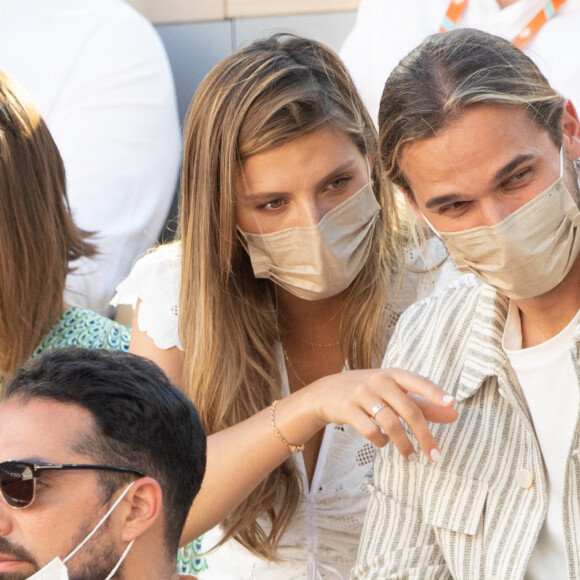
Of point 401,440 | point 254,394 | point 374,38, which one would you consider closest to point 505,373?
point 401,440

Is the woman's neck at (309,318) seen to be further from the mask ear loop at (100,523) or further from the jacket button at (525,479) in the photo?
the mask ear loop at (100,523)

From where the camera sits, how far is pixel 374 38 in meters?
3.91

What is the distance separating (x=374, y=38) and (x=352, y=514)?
1.83m

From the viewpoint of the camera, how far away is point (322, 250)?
8.38ft

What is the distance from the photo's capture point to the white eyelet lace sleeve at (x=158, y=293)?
2867 millimetres

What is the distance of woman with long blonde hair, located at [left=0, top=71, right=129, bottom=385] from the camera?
3.16 meters

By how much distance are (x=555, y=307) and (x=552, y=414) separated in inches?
8.3

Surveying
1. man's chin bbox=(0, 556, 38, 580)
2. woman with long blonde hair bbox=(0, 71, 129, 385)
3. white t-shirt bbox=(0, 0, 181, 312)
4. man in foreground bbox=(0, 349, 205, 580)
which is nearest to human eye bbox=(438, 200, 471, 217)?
man in foreground bbox=(0, 349, 205, 580)

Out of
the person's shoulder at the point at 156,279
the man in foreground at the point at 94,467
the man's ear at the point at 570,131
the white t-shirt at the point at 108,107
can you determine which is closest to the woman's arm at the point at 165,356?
the person's shoulder at the point at 156,279

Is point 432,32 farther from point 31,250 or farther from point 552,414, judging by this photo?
point 552,414

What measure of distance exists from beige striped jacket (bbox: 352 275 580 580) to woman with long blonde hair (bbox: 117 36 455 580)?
0.26 m

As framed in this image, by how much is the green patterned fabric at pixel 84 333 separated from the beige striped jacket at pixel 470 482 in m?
1.10

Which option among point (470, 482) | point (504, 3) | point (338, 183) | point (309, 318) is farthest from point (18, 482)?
point (504, 3)

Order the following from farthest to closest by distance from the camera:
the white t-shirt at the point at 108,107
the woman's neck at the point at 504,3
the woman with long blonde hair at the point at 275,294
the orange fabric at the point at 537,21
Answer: the white t-shirt at the point at 108,107, the woman's neck at the point at 504,3, the orange fabric at the point at 537,21, the woman with long blonde hair at the point at 275,294
